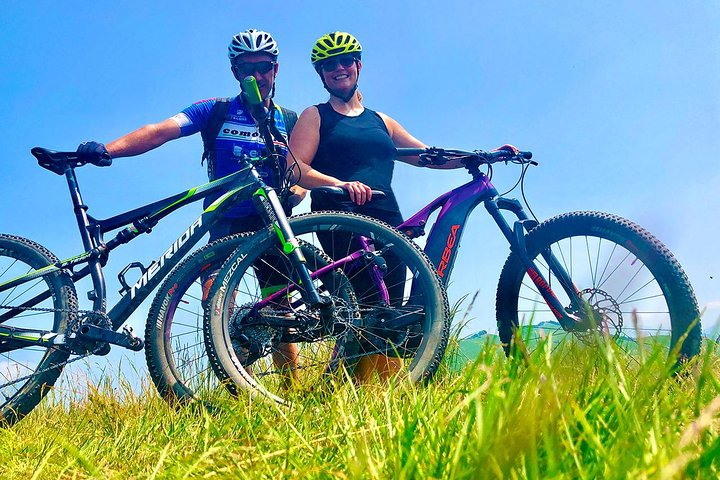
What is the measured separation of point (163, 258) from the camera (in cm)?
415

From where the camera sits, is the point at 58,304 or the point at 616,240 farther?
the point at 58,304

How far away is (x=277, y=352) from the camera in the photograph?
3.95m

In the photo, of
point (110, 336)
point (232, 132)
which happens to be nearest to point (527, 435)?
point (110, 336)

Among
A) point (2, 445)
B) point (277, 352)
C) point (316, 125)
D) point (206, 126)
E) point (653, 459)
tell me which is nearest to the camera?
point (653, 459)

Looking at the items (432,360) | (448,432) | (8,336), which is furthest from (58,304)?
(448,432)

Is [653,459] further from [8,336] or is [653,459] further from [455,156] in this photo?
[8,336]

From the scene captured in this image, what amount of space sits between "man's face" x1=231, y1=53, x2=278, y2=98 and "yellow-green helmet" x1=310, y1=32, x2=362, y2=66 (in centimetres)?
49

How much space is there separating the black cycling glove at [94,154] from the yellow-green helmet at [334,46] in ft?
5.12

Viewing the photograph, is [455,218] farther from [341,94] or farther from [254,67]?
[254,67]

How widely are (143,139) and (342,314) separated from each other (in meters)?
1.90

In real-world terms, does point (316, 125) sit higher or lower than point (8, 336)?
higher

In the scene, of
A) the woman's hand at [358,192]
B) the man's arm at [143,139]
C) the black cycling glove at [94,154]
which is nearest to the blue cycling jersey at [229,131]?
the man's arm at [143,139]

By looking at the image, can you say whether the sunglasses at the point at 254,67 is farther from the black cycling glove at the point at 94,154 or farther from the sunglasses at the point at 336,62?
the black cycling glove at the point at 94,154

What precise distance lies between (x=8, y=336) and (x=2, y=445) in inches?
43.5
